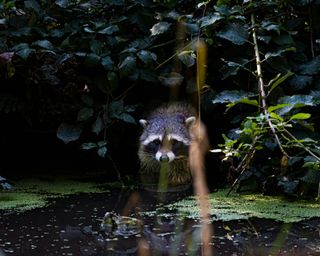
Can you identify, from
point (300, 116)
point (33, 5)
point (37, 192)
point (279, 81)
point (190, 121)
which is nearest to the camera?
point (300, 116)

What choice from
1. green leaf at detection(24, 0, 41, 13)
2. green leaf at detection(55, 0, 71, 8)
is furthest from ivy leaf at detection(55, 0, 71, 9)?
green leaf at detection(24, 0, 41, 13)

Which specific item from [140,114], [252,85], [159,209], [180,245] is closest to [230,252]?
[180,245]

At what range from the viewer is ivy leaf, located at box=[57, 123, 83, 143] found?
4.94m

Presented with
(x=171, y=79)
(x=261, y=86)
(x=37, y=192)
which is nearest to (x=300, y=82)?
(x=261, y=86)

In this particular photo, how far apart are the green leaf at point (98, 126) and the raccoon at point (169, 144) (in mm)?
406

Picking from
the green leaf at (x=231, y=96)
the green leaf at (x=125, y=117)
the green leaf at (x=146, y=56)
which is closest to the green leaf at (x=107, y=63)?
the green leaf at (x=146, y=56)

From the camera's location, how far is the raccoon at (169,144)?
16.9 ft

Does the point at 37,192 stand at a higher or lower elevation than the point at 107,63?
lower

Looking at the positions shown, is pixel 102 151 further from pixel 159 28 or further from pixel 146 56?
pixel 159 28

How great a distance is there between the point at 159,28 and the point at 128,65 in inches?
16.0

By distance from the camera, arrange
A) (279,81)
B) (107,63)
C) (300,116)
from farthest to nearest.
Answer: (107,63)
(279,81)
(300,116)

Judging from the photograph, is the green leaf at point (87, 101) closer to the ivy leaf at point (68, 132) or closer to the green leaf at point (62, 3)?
the ivy leaf at point (68, 132)

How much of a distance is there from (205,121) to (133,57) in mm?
947

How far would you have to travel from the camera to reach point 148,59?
16.0 ft
